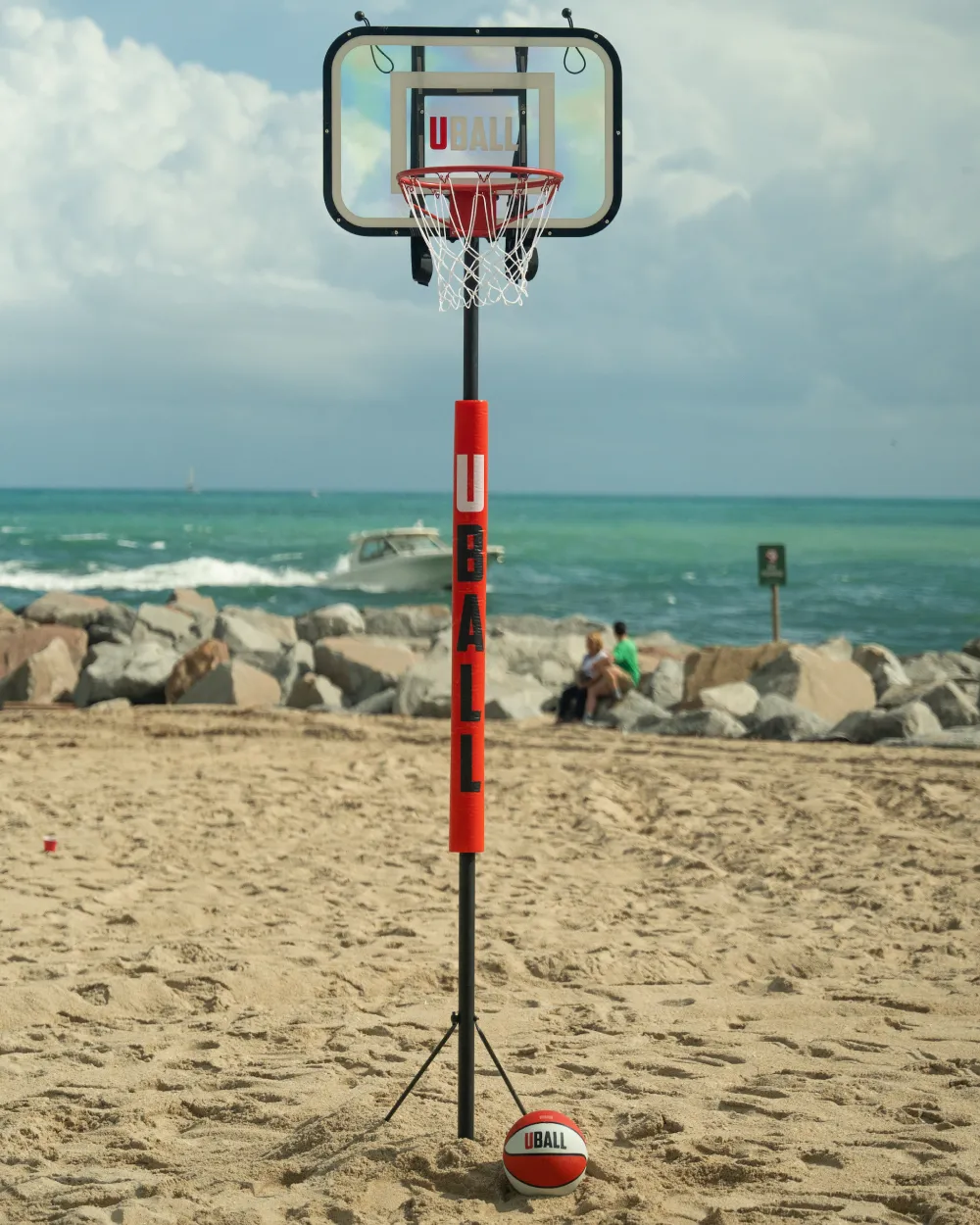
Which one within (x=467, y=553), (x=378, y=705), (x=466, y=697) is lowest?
(x=378, y=705)

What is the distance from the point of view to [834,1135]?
4293 millimetres

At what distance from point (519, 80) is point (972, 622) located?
2987 cm

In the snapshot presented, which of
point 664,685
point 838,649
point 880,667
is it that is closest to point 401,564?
point 838,649

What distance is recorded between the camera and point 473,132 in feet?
14.1

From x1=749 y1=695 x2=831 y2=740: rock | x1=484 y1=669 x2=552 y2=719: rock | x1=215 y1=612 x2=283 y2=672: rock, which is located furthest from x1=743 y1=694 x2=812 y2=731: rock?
x1=215 y1=612 x2=283 y2=672: rock

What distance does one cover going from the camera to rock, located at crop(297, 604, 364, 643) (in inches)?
885

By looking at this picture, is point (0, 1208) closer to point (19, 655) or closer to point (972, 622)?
point (19, 655)

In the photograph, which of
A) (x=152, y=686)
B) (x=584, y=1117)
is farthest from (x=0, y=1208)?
(x=152, y=686)

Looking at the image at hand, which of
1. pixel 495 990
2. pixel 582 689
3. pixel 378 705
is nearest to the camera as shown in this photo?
pixel 495 990

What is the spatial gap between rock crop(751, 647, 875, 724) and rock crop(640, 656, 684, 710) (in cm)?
105

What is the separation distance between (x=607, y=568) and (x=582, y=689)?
129 ft

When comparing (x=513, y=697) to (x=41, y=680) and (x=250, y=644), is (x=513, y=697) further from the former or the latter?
(x=41, y=680)

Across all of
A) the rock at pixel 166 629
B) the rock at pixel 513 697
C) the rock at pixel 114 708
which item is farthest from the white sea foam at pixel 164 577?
the rock at pixel 513 697

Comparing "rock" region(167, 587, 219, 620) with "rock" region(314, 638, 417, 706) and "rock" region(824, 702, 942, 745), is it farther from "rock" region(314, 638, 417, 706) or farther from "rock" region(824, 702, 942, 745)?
"rock" region(824, 702, 942, 745)
